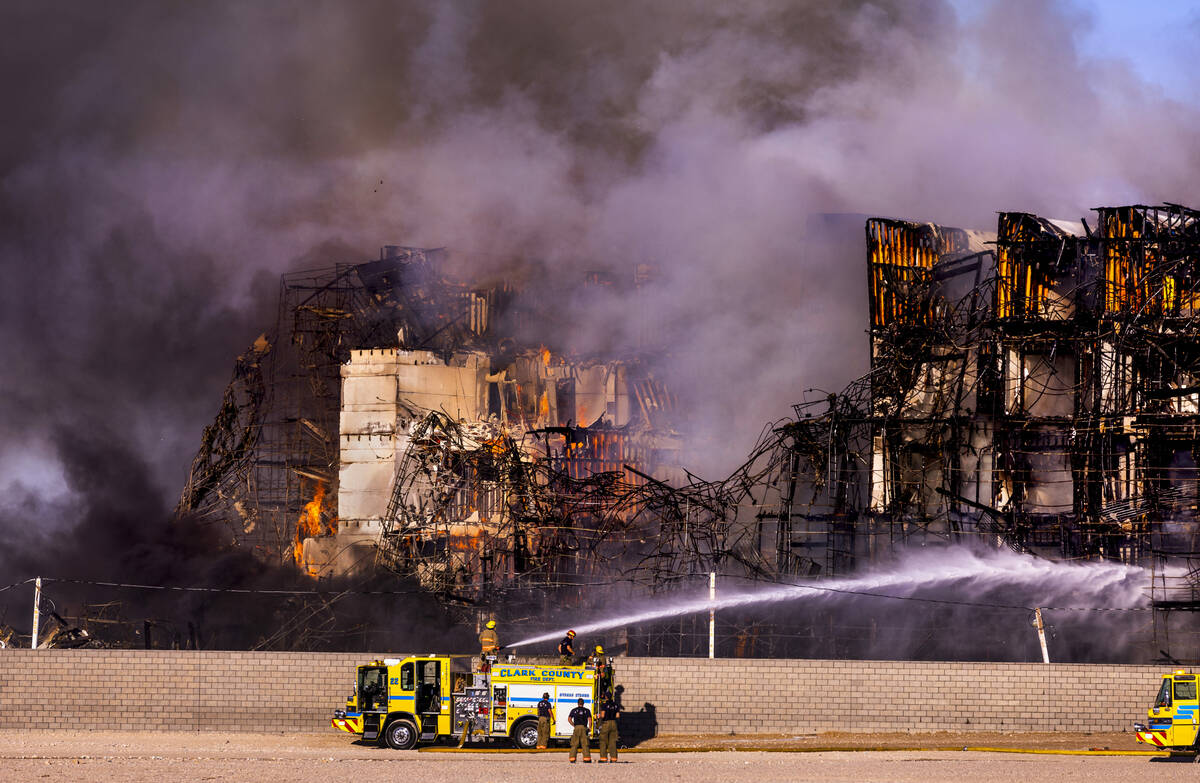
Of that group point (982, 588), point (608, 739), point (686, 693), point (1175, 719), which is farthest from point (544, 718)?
point (982, 588)

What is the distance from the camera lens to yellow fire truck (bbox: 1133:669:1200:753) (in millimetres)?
27266

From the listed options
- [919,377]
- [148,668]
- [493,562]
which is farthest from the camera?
[919,377]

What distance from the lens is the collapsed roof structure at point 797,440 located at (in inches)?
1639

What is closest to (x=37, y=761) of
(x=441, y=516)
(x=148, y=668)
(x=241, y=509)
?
(x=148, y=668)

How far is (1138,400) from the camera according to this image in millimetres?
43125

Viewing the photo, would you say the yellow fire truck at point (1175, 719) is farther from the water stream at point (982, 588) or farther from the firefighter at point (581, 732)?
the firefighter at point (581, 732)

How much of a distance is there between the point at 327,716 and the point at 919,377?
22.7 metres

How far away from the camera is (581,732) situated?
27.9 meters

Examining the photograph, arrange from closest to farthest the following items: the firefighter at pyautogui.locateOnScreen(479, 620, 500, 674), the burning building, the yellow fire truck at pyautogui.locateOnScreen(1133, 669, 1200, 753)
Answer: the yellow fire truck at pyautogui.locateOnScreen(1133, 669, 1200, 753) < the firefighter at pyautogui.locateOnScreen(479, 620, 500, 674) < the burning building

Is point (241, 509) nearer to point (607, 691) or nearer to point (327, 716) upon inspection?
point (327, 716)

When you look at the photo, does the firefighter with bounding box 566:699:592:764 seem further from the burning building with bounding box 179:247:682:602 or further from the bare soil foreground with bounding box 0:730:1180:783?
the burning building with bounding box 179:247:682:602

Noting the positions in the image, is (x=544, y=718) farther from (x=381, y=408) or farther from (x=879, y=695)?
(x=381, y=408)

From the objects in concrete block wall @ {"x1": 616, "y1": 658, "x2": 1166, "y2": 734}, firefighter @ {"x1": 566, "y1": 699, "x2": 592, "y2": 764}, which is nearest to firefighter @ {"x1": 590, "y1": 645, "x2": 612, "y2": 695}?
firefighter @ {"x1": 566, "y1": 699, "x2": 592, "y2": 764}

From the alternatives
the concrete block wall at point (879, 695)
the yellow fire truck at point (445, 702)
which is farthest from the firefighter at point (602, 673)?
the concrete block wall at point (879, 695)
